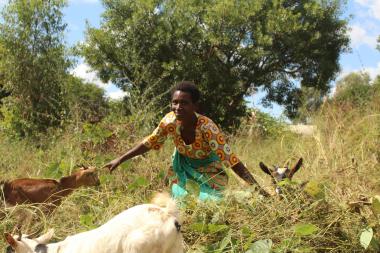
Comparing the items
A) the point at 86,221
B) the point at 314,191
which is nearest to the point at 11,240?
the point at 86,221

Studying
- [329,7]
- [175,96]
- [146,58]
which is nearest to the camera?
[175,96]

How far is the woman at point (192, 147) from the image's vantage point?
4.38 metres

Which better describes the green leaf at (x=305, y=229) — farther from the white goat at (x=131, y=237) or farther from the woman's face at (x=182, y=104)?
the woman's face at (x=182, y=104)

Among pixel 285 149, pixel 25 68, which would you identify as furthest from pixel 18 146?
pixel 285 149

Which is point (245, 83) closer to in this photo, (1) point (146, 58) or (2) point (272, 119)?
(1) point (146, 58)

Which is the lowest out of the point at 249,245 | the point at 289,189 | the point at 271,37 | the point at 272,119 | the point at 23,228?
the point at 23,228

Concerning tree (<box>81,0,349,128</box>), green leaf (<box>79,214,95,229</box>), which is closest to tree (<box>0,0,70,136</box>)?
tree (<box>81,0,349,128</box>)

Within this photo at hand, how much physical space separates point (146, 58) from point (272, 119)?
4695mm

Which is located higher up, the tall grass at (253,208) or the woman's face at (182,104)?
the woman's face at (182,104)

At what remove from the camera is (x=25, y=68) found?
1205 centimetres

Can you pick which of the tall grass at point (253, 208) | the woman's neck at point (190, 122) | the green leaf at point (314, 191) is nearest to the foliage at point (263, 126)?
the tall grass at point (253, 208)

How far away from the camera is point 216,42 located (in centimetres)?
1481

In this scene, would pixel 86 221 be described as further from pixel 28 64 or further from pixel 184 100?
pixel 28 64

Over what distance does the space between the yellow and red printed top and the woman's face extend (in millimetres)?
179
